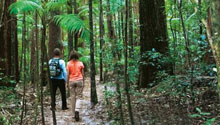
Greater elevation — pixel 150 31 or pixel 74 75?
pixel 150 31

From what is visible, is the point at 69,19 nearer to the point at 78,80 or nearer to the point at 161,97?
the point at 78,80

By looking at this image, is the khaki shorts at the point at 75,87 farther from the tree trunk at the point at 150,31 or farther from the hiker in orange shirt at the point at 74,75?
the tree trunk at the point at 150,31

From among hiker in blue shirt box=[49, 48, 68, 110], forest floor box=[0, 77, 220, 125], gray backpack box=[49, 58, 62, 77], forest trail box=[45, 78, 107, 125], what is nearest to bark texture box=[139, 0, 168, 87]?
forest floor box=[0, 77, 220, 125]

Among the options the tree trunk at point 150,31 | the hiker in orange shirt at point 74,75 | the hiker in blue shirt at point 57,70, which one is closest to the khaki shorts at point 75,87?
the hiker in orange shirt at point 74,75

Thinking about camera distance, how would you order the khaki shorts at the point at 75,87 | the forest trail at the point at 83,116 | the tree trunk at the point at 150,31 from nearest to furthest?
the forest trail at the point at 83,116 < the khaki shorts at the point at 75,87 < the tree trunk at the point at 150,31

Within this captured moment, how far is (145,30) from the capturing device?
26.1 ft

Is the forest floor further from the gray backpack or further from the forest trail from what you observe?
the gray backpack

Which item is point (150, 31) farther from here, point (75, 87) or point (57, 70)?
point (57, 70)

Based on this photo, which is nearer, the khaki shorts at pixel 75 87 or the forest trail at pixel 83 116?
the forest trail at pixel 83 116

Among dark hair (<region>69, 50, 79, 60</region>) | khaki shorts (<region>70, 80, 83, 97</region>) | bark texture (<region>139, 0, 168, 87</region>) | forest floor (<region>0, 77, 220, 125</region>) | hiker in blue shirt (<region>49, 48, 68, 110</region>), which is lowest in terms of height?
forest floor (<region>0, 77, 220, 125</region>)

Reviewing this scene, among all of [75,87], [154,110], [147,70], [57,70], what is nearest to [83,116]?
[75,87]

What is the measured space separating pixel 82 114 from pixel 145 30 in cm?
323

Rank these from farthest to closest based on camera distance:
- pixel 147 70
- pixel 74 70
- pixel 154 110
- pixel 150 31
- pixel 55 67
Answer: pixel 150 31 → pixel 147 70 → pixel 55 67 → pixel 74 70 → pixel 154 110

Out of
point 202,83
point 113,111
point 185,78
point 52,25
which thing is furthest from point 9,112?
point 52,25
